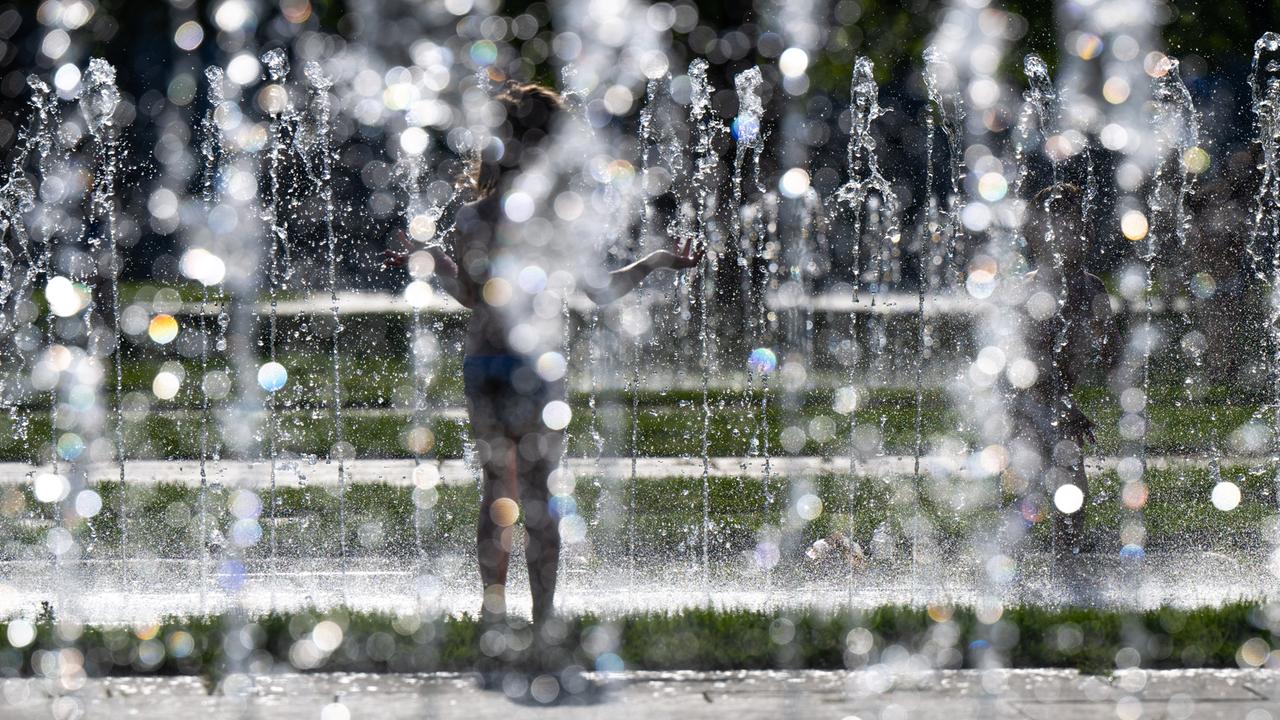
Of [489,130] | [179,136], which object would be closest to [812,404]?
[489,130]

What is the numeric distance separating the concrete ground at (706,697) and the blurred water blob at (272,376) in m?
11.0

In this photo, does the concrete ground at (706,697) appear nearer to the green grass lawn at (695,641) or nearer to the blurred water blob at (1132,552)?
the green grass lawn at (695,641)

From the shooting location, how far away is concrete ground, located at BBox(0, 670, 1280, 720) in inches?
176

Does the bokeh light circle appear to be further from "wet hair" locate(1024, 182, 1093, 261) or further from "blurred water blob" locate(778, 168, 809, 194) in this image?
"wet hair" locate(1024, 182, 1093, 261)

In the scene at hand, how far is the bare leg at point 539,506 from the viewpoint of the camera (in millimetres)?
5480

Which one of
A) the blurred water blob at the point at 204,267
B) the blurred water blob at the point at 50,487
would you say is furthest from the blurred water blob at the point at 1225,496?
the blurred water blob at the point at 204,267

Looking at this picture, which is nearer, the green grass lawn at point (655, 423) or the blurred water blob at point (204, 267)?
the green grass lawn at point (655, 423)

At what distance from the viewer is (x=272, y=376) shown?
16484 millimetres

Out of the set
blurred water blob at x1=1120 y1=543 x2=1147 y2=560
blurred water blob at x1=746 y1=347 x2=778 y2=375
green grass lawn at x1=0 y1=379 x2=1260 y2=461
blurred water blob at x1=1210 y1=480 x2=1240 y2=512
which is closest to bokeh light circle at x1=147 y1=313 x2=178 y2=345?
green grass lawn at x1=0 y1=379 x2=1260 y2=461

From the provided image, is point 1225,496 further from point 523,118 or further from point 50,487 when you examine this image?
point 50,487

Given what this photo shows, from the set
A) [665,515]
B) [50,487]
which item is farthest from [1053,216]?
[50,487]

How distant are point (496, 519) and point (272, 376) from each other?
11289 mm

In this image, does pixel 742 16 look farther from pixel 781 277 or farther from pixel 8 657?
pixel 8 657

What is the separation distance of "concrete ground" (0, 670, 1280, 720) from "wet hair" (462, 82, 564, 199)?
1.60 meters
